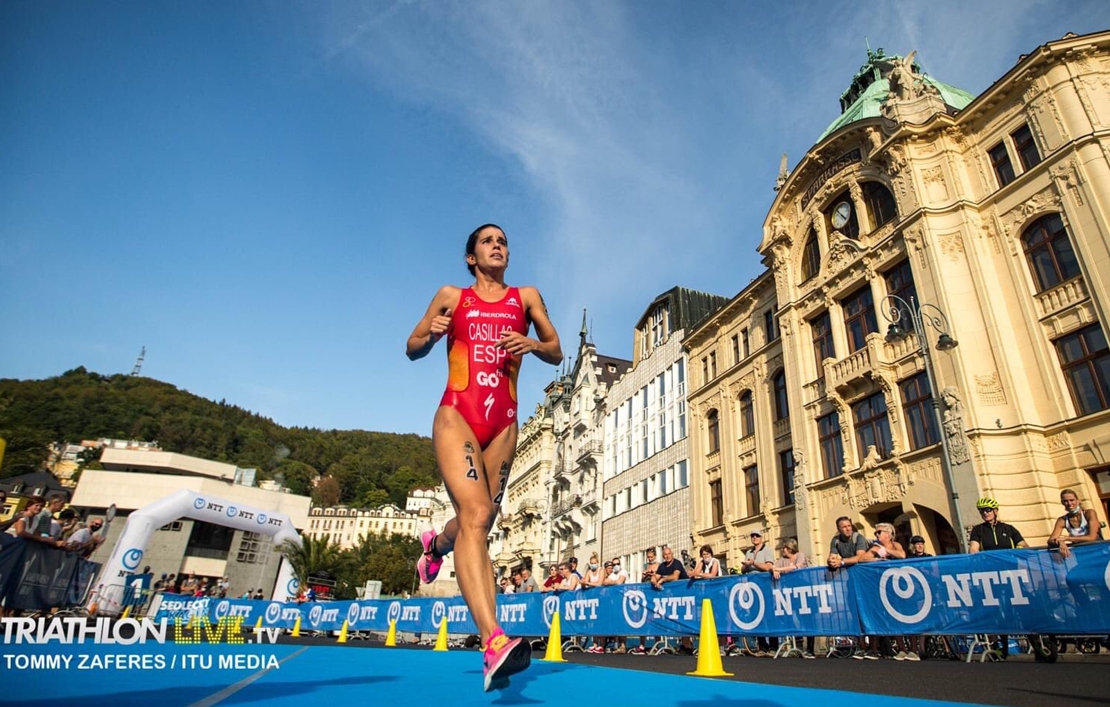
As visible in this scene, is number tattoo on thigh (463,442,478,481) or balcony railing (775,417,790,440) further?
balcony railing (775,417,790,440)

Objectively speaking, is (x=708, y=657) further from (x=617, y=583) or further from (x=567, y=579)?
(x=567, y=579)

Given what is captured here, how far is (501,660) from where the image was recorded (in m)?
2.76

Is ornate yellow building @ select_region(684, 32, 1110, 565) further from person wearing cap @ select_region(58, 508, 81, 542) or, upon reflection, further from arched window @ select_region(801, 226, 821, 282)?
person wearing cap @ select_region(58, 508, 81, 542)

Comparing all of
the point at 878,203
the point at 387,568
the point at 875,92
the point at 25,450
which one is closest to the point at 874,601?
the point at 878,203

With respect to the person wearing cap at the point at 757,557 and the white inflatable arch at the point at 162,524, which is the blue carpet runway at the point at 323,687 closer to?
the person wearing cap at the point at 757,557

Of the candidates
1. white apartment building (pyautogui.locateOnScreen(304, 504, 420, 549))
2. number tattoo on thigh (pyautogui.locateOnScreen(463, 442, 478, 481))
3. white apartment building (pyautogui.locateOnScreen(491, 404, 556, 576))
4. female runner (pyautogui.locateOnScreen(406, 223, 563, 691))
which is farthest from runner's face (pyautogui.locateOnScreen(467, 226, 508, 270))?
white apartment building (pyautogui.locateOnScreen(304, 504, 420, 549))

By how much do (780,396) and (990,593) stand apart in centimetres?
1865

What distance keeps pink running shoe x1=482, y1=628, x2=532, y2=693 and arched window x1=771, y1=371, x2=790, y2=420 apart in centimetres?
2408

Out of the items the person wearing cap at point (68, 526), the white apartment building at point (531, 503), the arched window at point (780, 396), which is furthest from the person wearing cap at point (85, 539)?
the white apartment building at point (531, 503)

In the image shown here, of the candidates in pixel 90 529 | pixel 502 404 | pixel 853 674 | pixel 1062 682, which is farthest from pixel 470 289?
pixel 90 529

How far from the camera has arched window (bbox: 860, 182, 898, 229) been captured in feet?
69.2

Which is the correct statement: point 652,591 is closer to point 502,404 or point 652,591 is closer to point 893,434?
point 502,404

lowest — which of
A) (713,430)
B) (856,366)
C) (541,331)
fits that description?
(541,331)

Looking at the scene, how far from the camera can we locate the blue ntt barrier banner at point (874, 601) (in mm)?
6965
